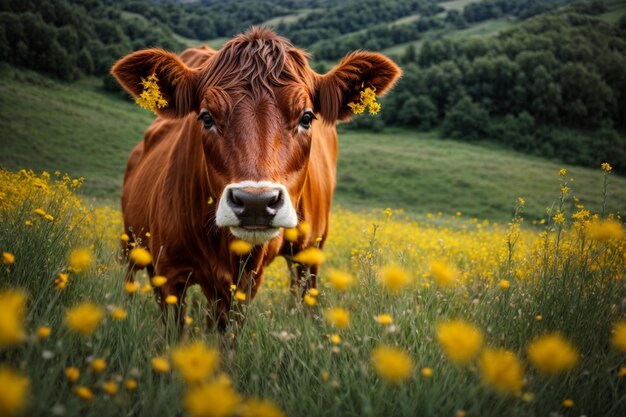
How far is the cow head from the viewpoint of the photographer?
2.57 metres

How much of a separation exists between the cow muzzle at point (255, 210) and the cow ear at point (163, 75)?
1.37 m

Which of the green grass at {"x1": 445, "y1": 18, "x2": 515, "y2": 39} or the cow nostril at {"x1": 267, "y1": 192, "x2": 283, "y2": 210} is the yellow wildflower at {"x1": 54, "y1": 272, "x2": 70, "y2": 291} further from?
the green grass at {"x1": 445, "y1": 18, "x2": 515, "y2": 39}

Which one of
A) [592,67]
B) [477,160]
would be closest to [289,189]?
[477,160]

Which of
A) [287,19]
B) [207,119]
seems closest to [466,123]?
[207,119]

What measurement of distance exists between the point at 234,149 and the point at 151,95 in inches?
45.3

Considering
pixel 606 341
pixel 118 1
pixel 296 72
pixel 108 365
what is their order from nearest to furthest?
pixel 108 365
pixel 606 341
pixel 296 72
pixel 118 1

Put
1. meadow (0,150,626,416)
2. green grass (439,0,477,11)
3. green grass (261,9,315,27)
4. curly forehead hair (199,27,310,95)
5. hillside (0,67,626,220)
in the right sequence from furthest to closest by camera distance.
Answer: green grass (439,0,477,11) < green grass (261,9,315,27) < hillside (0,67,626,220) < curly forehead hair (199,27,310,95) < meadow (0,150,626,416)

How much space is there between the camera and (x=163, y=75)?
3.56 meters

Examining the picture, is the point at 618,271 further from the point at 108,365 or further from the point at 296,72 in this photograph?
the point at 108,365

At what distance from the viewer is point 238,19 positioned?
127 meters

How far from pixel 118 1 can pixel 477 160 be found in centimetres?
9435

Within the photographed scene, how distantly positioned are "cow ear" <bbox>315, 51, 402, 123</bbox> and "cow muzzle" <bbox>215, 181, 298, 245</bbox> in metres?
1.42

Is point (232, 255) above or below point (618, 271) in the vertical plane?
below

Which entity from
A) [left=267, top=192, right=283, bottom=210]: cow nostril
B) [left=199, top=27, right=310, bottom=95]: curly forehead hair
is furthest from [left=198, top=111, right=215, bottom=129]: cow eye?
[left=267, top=192, right=283, bottom=210]: cow nostril
